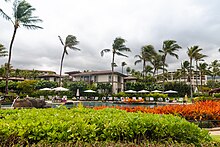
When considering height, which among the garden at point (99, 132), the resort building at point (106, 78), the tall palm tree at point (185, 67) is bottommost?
the garden at point (99, 132)

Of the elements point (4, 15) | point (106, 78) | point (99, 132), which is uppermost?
point (4, 15)

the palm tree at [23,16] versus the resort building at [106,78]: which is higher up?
the palm tree at [23,16]

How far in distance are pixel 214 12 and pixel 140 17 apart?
4599 millimetres

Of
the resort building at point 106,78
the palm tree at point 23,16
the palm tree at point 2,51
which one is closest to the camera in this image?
the palm tree at point 23,16

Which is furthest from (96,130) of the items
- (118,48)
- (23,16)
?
(118,48)

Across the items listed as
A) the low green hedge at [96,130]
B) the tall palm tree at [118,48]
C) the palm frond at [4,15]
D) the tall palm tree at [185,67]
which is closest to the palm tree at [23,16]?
the palm frond at [4,15]

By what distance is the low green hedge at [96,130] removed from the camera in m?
3.44

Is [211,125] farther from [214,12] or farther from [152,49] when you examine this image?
[152,49]

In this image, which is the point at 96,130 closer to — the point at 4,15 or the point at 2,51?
the point at 4,15

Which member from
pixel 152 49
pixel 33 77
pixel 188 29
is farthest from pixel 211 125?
pixel 33 77

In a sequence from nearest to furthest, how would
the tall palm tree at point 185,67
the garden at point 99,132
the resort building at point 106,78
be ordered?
1. the garden at point 99,132
2. the resort building at point 106,78
3. the tall palm tree at point 185,67

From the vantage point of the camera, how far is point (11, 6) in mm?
27359

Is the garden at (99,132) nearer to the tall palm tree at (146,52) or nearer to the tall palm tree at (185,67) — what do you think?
the tall palm tree at (146,52)

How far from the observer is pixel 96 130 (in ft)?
12.3
